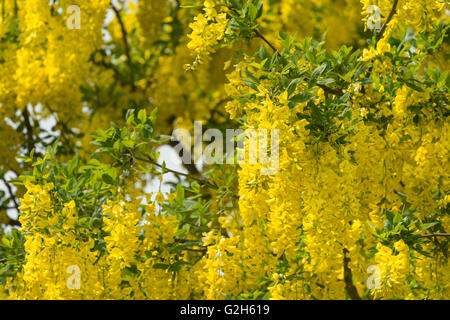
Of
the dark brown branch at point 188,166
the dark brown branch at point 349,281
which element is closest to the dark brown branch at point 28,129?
the dark brown branch at point 188,166

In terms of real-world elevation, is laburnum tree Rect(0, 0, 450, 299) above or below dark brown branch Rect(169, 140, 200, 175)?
below

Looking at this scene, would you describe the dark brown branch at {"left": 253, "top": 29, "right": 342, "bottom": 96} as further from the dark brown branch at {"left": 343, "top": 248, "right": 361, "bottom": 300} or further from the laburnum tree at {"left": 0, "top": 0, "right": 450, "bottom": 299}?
the dark brown branch at {"left": 343, "top": 248, "right": 361, "bottom": 300}

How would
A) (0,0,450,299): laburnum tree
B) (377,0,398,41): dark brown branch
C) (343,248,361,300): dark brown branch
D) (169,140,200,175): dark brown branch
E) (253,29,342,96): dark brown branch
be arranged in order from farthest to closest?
(169,140,200,175): dark brown branch
(343,248,361,300): dark brown branch
(377,0,398,41): dark brown branch
(253,29,342,96): dark brown branch
(0,0,450,299): laburnum tree

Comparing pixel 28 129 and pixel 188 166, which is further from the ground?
pixel 28 129

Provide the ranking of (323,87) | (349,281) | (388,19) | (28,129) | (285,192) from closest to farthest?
(285,192) < (323,87) < (388,19) < (349,281) < (28,129)

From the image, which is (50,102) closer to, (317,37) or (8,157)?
(8,157)

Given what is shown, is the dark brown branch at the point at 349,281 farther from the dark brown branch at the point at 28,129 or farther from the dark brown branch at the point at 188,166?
the dark brown branch at the point at 28,129

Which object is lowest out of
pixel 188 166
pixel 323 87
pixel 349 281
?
pixel 349 281

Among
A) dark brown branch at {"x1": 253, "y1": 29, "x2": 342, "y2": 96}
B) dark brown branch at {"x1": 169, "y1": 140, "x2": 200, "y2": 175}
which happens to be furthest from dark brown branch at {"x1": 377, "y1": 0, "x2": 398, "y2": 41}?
dark brown branch at {"x1": 169, "y1": 140, "x2": 200, "y2": 175}

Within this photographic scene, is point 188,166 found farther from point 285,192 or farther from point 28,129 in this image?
point 285,192

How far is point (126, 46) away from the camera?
19.1 feet

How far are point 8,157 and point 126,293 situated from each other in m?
2.42

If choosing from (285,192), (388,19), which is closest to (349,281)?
(285,192)

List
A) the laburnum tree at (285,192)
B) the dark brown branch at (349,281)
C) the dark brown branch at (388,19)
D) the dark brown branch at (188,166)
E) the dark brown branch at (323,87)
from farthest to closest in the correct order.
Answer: the dark brown branch at (188,166) < the dark brown branch at (349,281) < the dark brown branch at (388,19) < the dark brown branch at (323,87) < the laburnum tree at (285,192)
